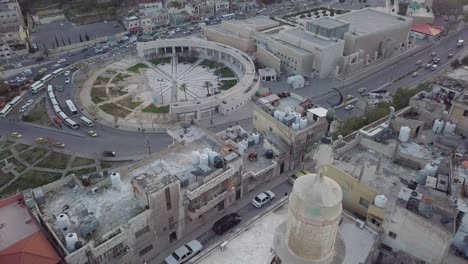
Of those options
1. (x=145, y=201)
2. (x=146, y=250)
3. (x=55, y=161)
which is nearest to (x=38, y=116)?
(x=55, y=161)

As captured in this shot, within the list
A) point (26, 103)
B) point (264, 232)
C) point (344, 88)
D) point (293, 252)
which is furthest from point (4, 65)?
point (293, 252)

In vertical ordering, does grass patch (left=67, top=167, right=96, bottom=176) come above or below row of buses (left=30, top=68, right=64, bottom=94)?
below

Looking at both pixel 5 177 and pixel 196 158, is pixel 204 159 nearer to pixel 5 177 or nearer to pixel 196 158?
pixel 196 158

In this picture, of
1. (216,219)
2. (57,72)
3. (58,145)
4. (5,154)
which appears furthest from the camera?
(57,72)

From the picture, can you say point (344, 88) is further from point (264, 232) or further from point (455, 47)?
point (264, 232)

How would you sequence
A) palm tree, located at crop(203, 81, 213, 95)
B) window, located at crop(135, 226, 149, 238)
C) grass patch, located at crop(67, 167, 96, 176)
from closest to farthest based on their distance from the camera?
1. window, located at crop(135, 226, 149, 238)
2. grass patch, located at crop(67, 167, 96, 176)
3. palm tree, located at crop(203, 81, 213, 95)

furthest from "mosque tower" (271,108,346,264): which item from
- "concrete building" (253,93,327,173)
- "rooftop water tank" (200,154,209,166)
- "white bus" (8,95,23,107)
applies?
"white bus" (8,95,23,107)

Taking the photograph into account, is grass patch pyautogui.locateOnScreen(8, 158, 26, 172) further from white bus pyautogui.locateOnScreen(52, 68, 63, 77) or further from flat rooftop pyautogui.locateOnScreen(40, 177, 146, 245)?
white bus pyautogui.locateOnScreen(52, 68, 63, 77)
